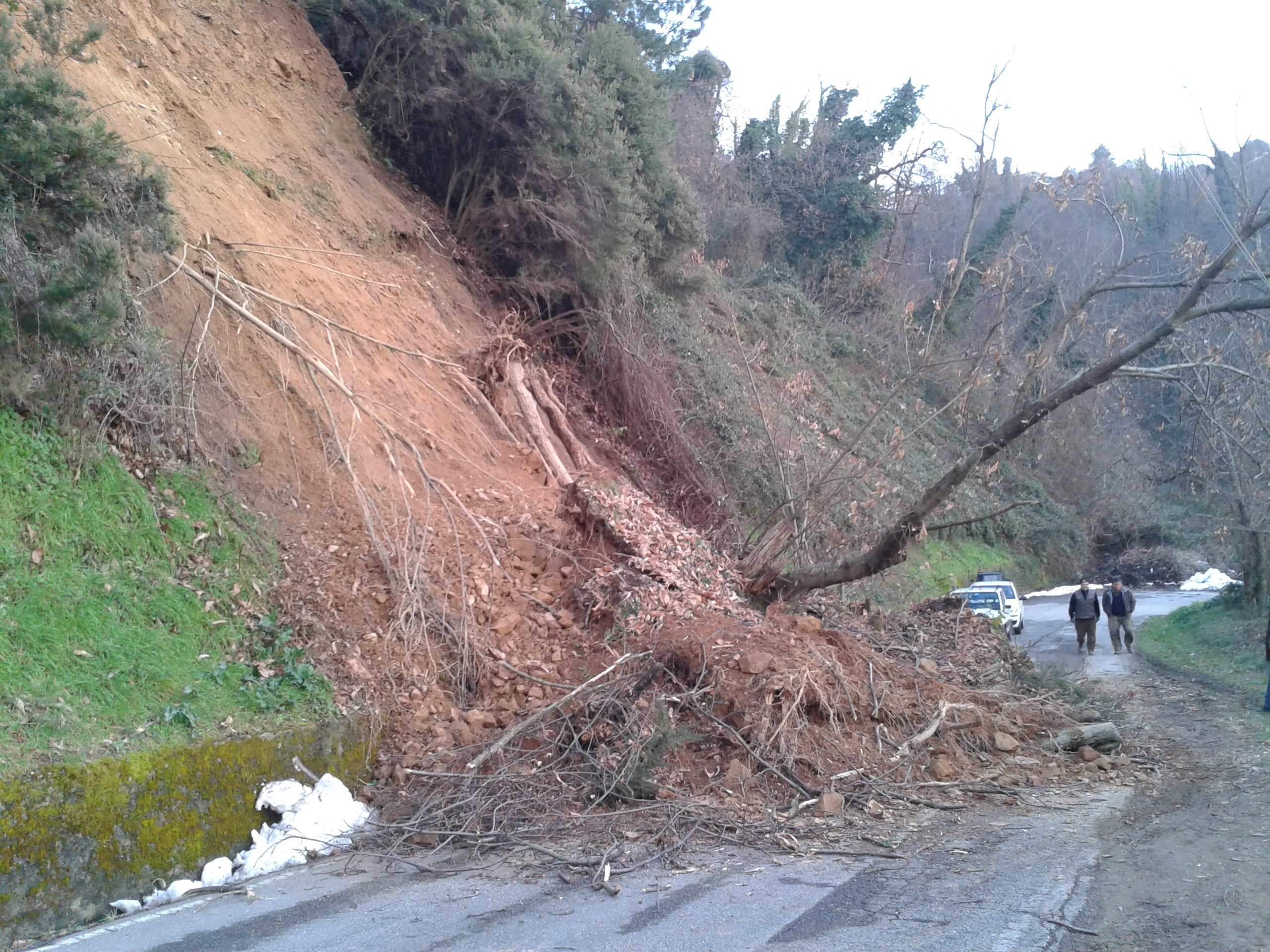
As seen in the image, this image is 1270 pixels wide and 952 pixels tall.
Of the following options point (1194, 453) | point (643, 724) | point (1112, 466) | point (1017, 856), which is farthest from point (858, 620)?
point (1112, 466)

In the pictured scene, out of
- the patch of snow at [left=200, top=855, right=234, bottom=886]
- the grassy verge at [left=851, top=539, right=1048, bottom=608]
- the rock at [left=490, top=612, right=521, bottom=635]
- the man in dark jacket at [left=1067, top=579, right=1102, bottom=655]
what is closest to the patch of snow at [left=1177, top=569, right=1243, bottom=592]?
the grassy verge at [left=851, top=539, right=1048, bottom=608]

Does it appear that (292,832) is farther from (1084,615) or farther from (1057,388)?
(1084,615)

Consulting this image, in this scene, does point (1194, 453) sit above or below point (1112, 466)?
above

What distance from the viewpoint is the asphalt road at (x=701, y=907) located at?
214 inches

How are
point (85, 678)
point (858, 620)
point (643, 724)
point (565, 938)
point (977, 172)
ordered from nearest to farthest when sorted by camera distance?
1. point (565, 938)
2. point (85, 678)
3. point (643, 724)
4. point (977, 172)
5. point (858, 620)

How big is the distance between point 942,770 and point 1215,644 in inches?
510

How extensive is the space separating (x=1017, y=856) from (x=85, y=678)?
6.61 metres

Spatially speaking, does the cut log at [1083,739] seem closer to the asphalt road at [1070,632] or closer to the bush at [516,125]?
the asphalt road at [1070,632]

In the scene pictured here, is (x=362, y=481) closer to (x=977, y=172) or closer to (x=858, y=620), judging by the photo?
(x=858, y=620)

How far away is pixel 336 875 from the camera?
22.7ft

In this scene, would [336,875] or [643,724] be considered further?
[643,724]

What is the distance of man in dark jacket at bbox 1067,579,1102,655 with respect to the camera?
1859 cm

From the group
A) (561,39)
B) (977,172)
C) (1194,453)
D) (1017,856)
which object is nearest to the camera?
(1017,856)

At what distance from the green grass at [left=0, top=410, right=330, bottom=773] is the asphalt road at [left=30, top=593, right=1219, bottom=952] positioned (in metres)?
1.34
